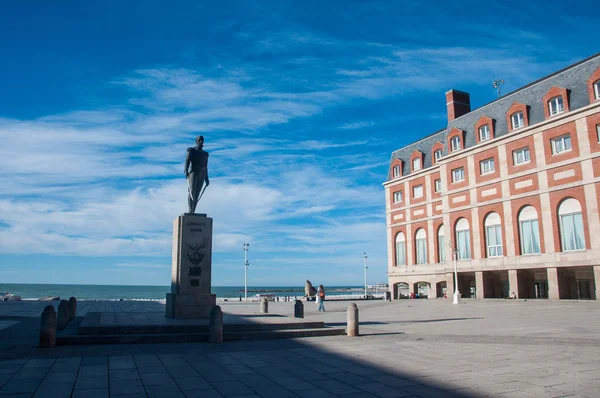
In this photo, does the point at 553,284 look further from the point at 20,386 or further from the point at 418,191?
the point at 20,386

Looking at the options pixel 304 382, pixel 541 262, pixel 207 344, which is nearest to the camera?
pixel 304 382

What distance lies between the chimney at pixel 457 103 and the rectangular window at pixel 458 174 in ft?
23.9

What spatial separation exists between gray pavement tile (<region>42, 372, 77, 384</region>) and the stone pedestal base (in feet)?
29.2

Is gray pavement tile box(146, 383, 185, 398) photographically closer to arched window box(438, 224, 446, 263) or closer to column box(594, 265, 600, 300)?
column box(594, 265, 600, 300)

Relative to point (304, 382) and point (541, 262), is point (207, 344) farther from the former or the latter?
point (541, 262)

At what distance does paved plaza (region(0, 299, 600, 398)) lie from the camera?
308 inches

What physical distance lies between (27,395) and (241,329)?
28.3 ft

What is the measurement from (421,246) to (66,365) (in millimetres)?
47205

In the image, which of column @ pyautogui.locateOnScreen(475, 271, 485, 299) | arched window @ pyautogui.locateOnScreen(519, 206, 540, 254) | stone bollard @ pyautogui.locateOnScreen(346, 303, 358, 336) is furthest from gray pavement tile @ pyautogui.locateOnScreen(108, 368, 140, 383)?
column @ pyautogui.locateOnScreen(475, 271, 485, 299)

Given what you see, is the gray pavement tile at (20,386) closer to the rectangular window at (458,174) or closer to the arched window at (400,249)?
the rectangular window at (458,174)

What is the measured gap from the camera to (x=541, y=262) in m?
37.7

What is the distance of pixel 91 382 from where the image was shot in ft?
27.4

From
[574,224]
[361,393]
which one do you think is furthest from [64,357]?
[574,224]

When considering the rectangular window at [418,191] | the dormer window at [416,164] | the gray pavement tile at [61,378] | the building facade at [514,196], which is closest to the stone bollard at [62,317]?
the gray pavement tile at [61,378]
